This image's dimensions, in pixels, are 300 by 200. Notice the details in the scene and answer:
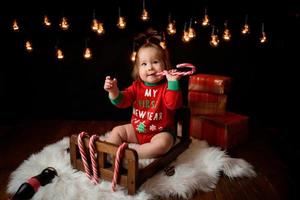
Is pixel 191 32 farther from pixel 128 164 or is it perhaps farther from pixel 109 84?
pixel 128 164

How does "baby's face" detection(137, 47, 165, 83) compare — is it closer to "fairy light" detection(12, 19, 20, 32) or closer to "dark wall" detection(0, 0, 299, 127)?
"dark wall" detection(0, 0, 299, 127)

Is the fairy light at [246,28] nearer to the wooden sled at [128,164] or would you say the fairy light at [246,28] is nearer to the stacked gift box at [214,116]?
the stacked gift box at [214,116]

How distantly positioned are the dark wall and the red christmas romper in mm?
477

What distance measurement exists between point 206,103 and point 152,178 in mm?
613

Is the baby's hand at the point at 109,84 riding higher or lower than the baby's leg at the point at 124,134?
higher

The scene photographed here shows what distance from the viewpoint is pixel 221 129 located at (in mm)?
1543

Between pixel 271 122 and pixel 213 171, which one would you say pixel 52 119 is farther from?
pixel 271 122

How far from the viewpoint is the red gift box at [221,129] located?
1.53m


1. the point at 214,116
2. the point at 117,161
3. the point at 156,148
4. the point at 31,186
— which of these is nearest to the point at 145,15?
the point at 214,116

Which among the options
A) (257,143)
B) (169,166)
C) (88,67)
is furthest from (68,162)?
(257,143)

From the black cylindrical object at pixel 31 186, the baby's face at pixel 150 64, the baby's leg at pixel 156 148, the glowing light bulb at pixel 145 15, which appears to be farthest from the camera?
the glowing light bulb at pixel 145 15

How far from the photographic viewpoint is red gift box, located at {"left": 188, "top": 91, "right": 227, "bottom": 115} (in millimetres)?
1604

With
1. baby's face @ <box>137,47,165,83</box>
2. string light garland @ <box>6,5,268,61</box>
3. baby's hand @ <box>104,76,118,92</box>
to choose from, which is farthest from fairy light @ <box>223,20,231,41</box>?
baby's hand @ <box>104,76,118,92</box>

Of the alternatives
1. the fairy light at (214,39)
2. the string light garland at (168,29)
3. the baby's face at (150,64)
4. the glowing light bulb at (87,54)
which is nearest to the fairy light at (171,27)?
the string light garland at (168,29)
